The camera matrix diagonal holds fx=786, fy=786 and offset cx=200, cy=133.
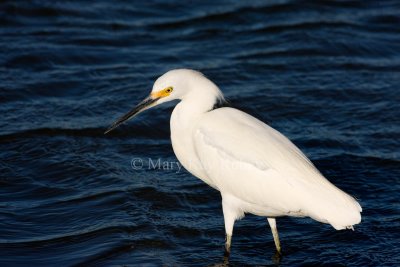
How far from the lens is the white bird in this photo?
22.8 ft

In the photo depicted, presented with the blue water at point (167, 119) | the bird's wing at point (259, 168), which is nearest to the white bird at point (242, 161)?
the bird's wing at point (259, 168)

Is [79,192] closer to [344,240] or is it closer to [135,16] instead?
[344,240]

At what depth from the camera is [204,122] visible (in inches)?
290

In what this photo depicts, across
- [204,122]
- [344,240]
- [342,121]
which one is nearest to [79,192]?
[204,122]

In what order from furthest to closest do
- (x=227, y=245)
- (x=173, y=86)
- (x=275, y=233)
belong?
(x=275, y=233), (x=227, y=245), (x=173, y=86)

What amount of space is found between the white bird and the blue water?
74cm

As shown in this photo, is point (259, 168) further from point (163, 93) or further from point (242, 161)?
point (163, 93)

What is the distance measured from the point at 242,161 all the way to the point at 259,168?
0.56ft

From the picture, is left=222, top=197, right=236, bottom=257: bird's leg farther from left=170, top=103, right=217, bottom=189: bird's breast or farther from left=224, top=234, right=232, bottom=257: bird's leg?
left=170, top=103, right=217, bottom=189: bird's breast

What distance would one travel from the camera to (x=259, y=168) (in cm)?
715

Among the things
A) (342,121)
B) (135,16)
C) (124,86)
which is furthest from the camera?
(135,16)

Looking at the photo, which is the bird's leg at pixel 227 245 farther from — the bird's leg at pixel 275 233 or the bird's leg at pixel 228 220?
the bird's leg at pixel 275 233

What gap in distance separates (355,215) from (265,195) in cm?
86

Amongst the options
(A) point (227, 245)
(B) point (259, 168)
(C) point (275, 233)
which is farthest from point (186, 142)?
(C) point (275, 233)
